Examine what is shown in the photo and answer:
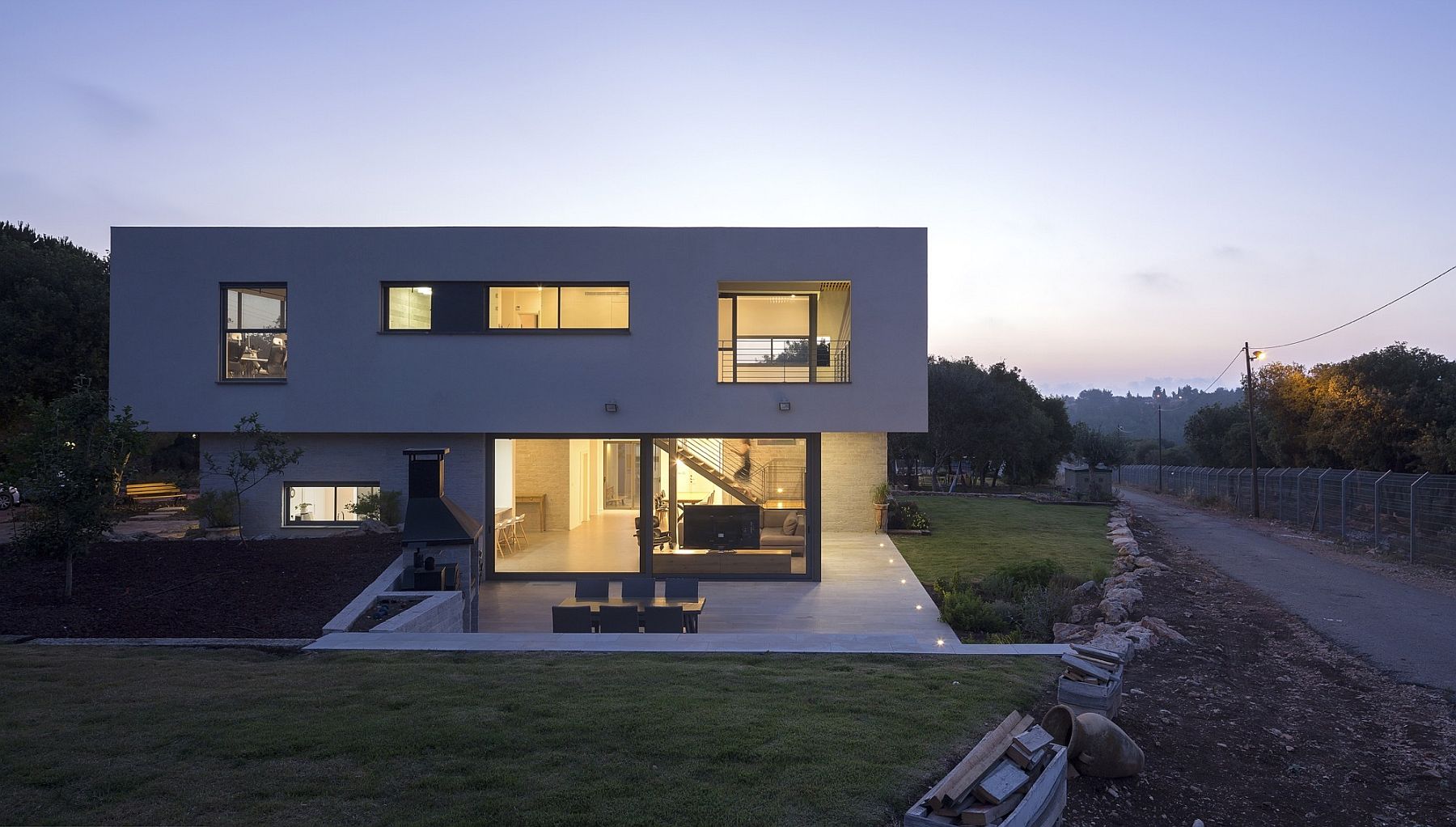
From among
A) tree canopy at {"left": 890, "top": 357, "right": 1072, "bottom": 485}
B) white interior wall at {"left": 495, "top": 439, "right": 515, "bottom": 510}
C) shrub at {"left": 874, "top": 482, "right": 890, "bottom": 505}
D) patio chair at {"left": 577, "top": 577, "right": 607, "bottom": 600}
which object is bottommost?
patio chair at {"left": 577, "top": 577, "right": 607, "bottom": 600}

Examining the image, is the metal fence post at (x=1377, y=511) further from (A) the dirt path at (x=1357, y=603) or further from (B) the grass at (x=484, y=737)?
(B) the grass at (x=484, y=737)

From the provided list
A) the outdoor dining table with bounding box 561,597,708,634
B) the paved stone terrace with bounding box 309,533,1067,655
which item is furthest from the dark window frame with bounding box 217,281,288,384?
the outdoor dining table with bounding box 561,597,708,634

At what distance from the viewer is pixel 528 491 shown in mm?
15523

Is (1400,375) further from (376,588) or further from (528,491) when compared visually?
(376,588)

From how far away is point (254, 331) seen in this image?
49.9 feet

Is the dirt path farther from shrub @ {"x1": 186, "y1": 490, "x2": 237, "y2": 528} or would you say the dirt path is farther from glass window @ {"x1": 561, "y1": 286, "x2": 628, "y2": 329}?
shrub @ {"x1": 186, "y1": 490, "x2": 237, "y2": 528}

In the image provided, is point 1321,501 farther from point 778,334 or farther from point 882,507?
point 778,334

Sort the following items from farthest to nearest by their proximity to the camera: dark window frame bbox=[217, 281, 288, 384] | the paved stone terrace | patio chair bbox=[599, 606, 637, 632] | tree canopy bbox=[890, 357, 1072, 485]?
tree canopy bbox=[890, 357, 1072, 485], dark window frame bbox=[217, 281, 288, 384], patio chair bbox=[599, 606, 637, 632], the paved stone terrace

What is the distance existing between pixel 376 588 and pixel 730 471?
6880mm

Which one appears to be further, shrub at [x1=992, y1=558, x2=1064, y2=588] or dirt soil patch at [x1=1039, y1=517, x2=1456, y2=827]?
shrub at [x1=992, y1=558, x2=1064, y2=588]

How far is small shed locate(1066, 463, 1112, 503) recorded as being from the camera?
1395 inches

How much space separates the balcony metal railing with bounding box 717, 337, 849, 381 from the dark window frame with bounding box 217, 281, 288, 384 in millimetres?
8410

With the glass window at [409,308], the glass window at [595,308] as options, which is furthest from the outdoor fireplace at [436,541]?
the glass window at [409,308]

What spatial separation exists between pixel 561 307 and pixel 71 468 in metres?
7.76
